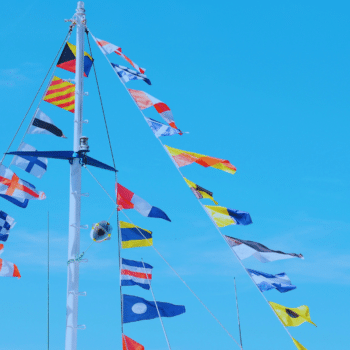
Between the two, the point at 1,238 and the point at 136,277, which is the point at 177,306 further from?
the point at 1,238

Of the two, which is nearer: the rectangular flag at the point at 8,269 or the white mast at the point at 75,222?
the white mast at the point at 75,222

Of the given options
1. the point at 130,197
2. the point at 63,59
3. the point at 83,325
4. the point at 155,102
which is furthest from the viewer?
the point at 63,59

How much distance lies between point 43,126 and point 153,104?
17.3ft

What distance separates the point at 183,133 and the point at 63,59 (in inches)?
245

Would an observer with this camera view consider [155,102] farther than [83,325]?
Yes

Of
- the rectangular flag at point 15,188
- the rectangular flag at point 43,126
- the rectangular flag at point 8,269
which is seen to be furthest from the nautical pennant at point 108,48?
the rectangular flag at point 8,269

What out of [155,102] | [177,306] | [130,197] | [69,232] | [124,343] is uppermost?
[155,102]

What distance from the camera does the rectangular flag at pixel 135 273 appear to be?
19484 mm

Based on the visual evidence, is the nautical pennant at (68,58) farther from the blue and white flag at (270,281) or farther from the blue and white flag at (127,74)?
Answer: the blue and white flag at (270,281)

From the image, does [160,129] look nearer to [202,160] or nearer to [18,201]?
[202,160]

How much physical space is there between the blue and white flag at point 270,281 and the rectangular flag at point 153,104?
6366 millimetres

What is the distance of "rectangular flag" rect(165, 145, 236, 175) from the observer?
1877 centimetres

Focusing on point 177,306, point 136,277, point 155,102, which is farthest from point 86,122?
point 177,306

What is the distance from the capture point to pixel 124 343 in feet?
61.3
